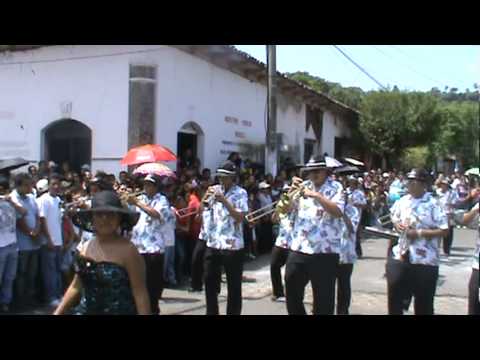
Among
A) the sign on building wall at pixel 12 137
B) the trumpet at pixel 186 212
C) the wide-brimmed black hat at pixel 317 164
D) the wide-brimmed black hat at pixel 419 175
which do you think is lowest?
the trumpet at pixel 186 212

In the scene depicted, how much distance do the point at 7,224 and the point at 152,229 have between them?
174 cm

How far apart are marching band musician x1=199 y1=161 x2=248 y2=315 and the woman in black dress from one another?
276cm

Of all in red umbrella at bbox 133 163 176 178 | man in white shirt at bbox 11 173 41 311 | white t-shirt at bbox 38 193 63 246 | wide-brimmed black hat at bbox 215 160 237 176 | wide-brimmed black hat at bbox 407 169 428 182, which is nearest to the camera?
wide-brimmed black hat at bbox 407 169 428 182

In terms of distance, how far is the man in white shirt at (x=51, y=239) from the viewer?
8.27m

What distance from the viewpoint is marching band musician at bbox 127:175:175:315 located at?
7082mm

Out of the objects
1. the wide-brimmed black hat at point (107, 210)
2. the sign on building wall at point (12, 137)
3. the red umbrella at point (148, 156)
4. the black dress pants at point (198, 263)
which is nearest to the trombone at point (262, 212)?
the red umbrella at point (148, 156)

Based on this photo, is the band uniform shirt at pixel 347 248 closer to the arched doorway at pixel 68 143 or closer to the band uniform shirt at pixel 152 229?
the band uniform shirt at pixel 152 229

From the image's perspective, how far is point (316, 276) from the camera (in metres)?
5.91

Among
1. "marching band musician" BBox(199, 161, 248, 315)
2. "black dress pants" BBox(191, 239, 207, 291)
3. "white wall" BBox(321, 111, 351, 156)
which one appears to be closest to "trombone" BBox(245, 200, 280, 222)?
"black dress pants" BBox(191, 239, 207, 291)

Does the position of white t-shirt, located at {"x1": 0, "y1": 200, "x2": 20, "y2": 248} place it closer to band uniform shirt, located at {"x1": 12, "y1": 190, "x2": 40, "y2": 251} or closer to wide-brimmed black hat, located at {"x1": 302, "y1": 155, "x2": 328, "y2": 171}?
band uniform shirt, located at {"x1": 12, "y1": 190, "x2": 40, "y2": 251}

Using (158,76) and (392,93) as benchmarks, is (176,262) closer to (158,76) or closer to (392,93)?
(158,76)

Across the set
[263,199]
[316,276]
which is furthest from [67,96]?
[316,276]

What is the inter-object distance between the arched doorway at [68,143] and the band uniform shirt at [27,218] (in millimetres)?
5054
